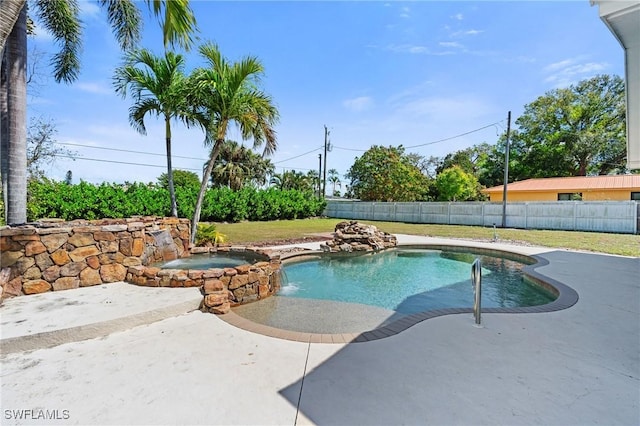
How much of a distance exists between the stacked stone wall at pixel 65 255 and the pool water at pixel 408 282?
8.62ft

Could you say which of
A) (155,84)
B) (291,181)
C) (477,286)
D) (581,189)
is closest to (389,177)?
(291,181)

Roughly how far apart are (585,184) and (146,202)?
29502mm

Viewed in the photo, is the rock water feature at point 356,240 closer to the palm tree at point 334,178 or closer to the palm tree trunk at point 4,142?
the palm tree trunk at point 4,142

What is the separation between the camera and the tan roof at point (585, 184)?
20.2 meters

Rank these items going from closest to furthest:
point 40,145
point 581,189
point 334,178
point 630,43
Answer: point 630,43, point 40,145, point 581,189, point 334,178

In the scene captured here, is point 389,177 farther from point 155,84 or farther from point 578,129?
point 155,84

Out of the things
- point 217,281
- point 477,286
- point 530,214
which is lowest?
point 217,281

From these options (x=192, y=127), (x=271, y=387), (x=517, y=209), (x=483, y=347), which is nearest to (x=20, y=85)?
(x=192, y=127)

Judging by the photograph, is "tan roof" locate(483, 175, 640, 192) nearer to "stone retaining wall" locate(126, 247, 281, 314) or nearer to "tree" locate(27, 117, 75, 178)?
"stone retaining wall" locate(126, 247, 281, 314)

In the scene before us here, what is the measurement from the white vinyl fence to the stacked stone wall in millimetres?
19409

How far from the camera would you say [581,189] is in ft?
69.7

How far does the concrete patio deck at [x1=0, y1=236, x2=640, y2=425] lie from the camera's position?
6.10ft

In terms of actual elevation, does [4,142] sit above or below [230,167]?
below

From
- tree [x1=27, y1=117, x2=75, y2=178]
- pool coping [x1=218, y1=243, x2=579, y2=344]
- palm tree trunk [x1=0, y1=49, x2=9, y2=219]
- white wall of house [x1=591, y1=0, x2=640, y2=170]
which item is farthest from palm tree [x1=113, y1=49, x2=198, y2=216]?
tree [x1=27, y1=117, x2=75, y2=178]
